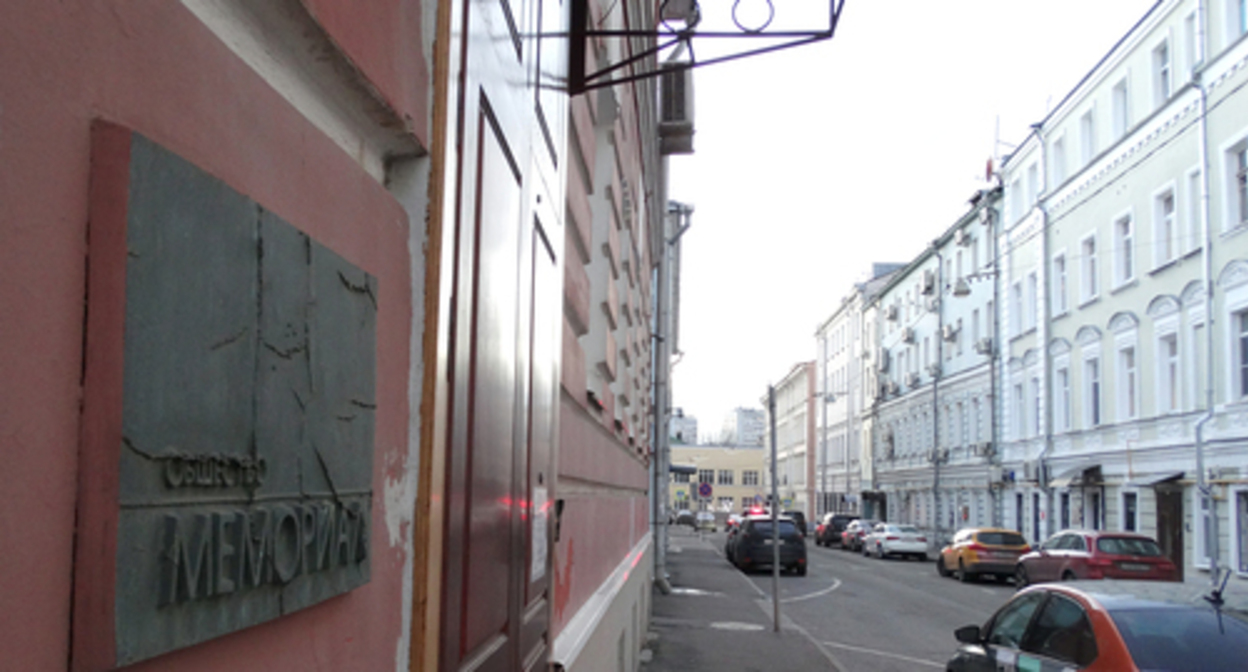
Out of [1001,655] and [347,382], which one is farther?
[1001,655]

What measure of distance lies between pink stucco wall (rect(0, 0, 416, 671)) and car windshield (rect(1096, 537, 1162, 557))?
22.5m

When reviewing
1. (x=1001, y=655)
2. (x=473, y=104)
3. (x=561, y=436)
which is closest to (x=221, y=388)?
(x=473, y=104)

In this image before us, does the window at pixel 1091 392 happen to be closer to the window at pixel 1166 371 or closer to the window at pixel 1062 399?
the window at pixel 1062 399

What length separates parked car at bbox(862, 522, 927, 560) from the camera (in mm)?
38969

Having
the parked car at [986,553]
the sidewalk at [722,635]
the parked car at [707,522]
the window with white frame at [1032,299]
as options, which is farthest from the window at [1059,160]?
the parked car at [707,522]

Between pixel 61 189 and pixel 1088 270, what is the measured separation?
33.9 m

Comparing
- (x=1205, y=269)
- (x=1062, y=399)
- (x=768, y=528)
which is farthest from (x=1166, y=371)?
(x=768, y=528)

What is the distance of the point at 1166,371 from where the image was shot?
2667 cm

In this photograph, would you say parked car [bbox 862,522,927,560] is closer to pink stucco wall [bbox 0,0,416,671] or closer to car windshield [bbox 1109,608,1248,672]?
car windshield [bbox 1109,608,1248,672]

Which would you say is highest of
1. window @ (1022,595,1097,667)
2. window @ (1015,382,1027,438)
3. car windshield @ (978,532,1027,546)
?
window @ (1015,382,1027,438)

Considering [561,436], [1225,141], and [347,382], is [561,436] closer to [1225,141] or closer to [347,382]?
[347,382]

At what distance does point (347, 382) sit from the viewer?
1.32 meters

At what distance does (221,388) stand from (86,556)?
21 cm

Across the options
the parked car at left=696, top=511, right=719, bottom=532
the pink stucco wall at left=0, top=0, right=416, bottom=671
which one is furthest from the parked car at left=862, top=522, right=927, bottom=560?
the pink stucco wall at left=0, top=0, right=416, bottom=671
